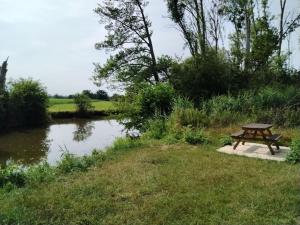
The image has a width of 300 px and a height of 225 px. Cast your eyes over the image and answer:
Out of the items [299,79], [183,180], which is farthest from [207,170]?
[299,79]

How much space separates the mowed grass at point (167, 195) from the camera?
455 cm

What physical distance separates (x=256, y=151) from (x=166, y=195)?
369cm

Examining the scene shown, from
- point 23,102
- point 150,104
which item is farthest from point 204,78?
point 23,102

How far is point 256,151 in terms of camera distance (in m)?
8.27

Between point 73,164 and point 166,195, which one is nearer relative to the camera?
point 166,195

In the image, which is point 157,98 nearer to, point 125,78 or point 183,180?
point 125,78

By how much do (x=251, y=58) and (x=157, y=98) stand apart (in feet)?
26.4

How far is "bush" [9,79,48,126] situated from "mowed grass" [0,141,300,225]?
23.0 metres

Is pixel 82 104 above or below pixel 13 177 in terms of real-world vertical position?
above

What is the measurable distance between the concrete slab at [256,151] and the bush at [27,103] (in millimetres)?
22719

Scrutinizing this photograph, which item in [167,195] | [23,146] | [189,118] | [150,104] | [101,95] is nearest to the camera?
[167,195]

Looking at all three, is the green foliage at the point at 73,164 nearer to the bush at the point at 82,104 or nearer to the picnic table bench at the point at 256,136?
the picnic table bench at the point at 256,136

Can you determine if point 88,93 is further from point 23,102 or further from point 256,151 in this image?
point 256,151

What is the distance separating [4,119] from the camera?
2678 cm
